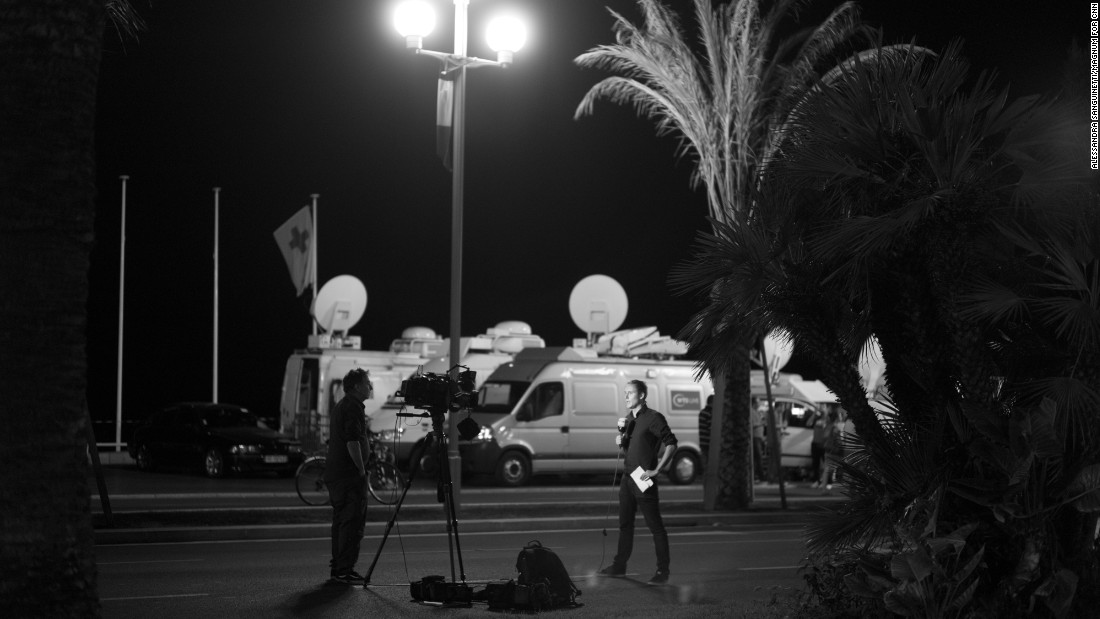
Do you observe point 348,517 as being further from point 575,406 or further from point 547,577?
point 575,406

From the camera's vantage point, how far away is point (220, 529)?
49.3ft

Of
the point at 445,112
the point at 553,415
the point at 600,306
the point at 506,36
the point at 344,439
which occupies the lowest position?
the point at 553,415

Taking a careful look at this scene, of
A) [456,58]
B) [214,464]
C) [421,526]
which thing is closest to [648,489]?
[421,526]

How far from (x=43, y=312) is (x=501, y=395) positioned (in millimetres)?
21091

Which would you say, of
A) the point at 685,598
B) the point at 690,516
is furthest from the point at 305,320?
the point at 685,598

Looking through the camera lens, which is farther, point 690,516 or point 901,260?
point 690,516

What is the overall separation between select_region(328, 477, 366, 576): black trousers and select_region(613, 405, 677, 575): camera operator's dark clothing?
2.39 m

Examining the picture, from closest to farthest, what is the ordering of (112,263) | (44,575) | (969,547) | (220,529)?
(44,575), (969,547), (220,529), (112,263)

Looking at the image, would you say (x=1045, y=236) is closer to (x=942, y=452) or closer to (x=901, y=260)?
(x=901, y=260)

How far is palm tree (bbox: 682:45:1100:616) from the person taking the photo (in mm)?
6969

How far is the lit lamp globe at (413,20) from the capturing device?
16.8m

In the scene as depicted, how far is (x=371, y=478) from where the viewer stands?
21359 millimetres

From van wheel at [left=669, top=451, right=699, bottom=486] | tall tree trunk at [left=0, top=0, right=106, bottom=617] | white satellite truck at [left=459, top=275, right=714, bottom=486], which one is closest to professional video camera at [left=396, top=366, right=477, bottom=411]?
tall tree trunk at [left=0, top=0, right=106, bottom=617]

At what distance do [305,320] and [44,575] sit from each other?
57.5 meters
